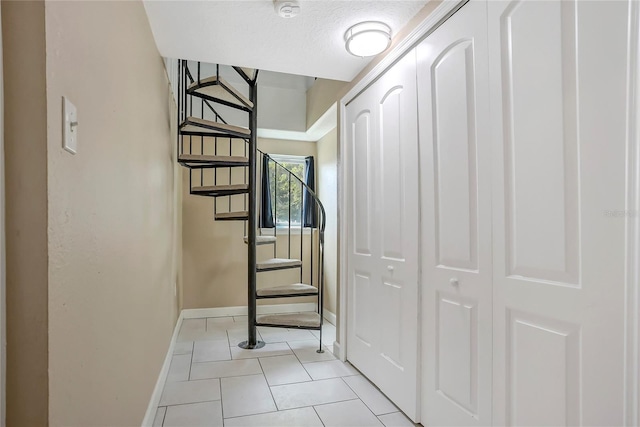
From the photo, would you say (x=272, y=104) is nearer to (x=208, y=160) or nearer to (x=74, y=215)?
(x=208, y=160)

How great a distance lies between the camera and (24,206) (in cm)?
79

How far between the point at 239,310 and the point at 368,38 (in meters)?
3.55

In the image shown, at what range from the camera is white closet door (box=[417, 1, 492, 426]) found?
1533 millimetres

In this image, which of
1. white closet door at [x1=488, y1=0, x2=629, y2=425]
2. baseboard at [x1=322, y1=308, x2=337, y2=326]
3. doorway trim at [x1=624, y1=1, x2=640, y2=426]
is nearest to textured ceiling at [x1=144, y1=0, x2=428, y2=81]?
white closet door at [x1=488, y1=0, x2=629, y2=425]

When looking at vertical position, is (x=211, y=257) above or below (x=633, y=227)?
below

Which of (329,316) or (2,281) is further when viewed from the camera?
(329,316)

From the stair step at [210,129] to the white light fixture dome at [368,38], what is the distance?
1430 millimetres

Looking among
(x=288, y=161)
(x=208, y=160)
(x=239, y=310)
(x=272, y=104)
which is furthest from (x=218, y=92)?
(x=239, y=310)

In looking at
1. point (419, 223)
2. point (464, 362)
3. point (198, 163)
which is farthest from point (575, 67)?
point (198, 163)

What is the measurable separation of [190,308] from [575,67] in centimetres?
433

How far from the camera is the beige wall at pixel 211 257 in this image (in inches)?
172

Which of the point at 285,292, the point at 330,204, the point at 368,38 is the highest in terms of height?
the point at 368,38

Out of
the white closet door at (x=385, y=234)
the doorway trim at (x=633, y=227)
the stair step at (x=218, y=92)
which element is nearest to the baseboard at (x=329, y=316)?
the white closet door at (x=385, y=234)

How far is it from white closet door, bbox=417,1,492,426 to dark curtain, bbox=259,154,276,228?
2858 mm
